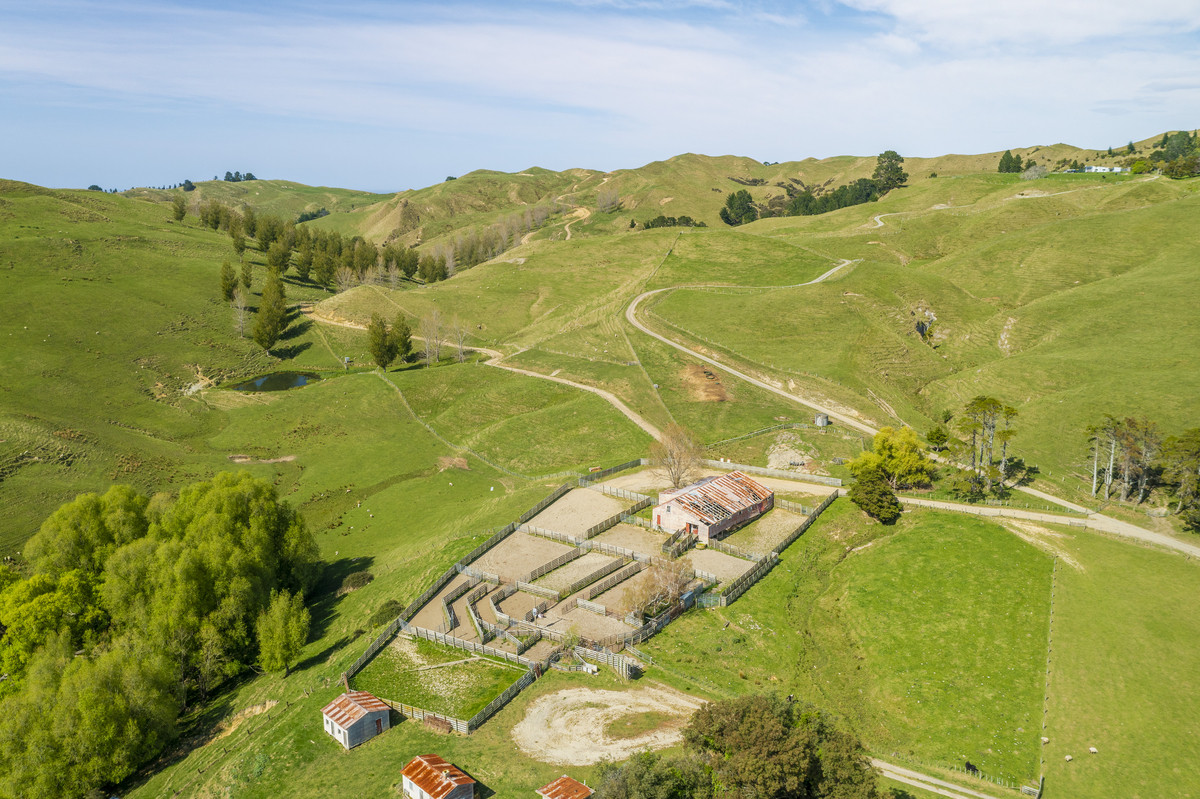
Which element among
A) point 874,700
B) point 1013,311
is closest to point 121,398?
point 874,700

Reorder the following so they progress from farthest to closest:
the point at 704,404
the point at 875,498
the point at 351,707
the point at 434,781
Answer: the point at 704,404
the point at 875,498
the point at 351,707
the point at 434,781

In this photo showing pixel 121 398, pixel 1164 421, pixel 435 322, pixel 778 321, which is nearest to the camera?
pixel 1164 421

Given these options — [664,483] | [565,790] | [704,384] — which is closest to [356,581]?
[664,483]

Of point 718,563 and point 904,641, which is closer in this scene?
point 904,641

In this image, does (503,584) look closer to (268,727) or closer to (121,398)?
(268,727)

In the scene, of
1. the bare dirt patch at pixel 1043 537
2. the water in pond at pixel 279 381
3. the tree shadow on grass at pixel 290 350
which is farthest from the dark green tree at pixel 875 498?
the tree shadow on grass at pixel 290 350

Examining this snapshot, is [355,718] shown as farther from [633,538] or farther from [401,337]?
[401,337]
